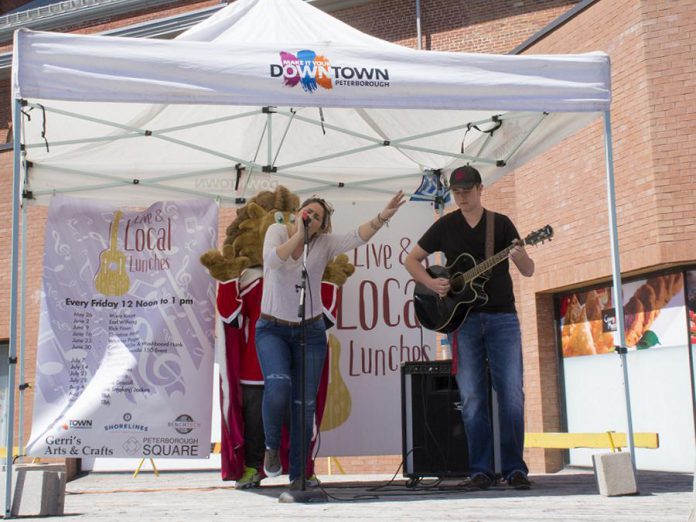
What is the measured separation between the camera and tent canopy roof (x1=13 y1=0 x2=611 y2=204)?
519 cm

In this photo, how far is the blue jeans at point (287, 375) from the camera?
19.1 ft

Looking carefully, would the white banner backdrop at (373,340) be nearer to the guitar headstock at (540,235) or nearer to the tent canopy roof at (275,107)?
the tent canopy roof at (275,107)

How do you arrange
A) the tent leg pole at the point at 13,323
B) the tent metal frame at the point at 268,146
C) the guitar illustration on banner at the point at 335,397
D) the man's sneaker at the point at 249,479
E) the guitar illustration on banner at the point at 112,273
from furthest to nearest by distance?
the guitar illustration on banner at the point at 335,397 < the guitar illustration on banner at the point at 112,273 < the tent metal frame at the point at 268,146 < the man's sneaker at the point at 249,479 < the tent leg pole at the point at 13,323

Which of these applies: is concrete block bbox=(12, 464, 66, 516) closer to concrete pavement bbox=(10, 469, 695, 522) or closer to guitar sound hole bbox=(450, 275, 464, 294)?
concrete pavement bbox=(10, 469, 695, 522)

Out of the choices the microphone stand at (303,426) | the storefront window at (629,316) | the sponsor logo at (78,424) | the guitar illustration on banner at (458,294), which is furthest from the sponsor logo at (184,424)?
the storefront window at (629,316)

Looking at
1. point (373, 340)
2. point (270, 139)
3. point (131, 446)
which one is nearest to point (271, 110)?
point (270, 139)

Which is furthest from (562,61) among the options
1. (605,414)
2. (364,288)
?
(605,414)

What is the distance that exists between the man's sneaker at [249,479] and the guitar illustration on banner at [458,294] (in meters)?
1.90

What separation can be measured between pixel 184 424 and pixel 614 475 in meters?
3.54

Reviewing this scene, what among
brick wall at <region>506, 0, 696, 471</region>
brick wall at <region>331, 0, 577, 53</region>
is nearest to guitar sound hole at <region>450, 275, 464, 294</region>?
brick wall at <region>506, 0, 696, 471</region>

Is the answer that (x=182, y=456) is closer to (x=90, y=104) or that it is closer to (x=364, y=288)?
(x=364, y=288)

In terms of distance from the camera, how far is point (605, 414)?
11562 millimetres

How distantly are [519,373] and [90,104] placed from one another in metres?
3.84

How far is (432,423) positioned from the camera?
21.2 ft
